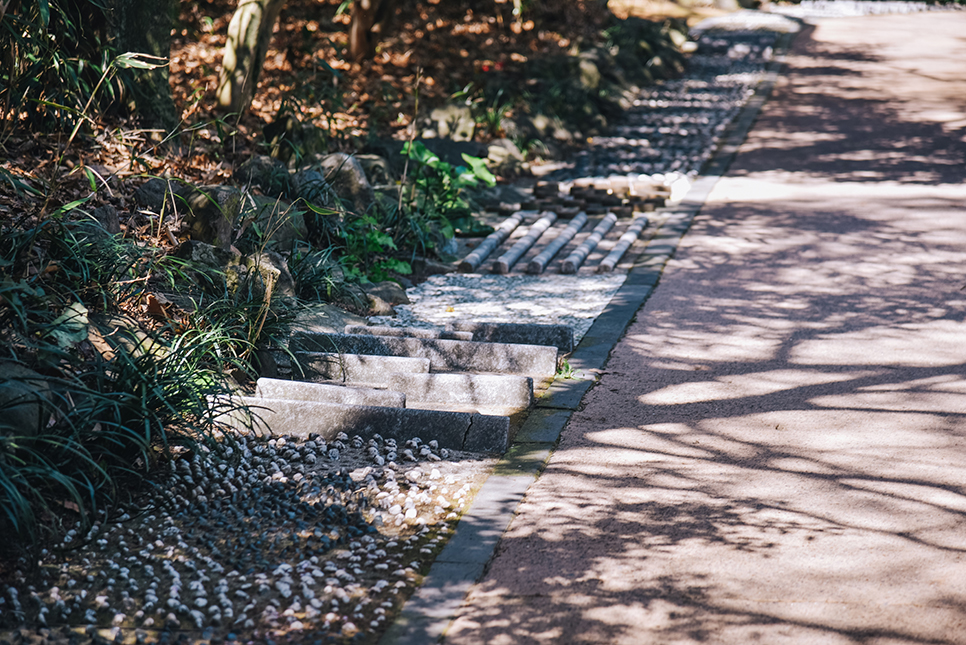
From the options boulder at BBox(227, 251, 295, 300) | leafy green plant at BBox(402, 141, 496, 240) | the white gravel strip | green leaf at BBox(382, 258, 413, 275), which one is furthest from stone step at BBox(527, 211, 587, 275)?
boulder at BBox(227, 251, 295, 300)

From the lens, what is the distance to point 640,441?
419 centimetres

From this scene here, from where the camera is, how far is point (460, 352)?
16.4ft

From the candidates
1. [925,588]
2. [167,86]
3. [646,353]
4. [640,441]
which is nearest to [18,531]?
[640,441]

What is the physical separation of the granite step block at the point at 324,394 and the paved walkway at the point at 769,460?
0.91 metres

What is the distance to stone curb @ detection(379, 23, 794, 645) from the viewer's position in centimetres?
294

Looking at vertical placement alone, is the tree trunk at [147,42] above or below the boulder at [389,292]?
above

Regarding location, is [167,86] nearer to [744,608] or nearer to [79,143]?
[79,143]

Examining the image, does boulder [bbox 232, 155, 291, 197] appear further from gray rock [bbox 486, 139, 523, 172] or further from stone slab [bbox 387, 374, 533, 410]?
gray rock [bbox 486, 139, 523, 172]

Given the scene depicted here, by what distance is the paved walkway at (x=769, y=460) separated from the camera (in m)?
2.91

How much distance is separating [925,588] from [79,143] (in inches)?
245

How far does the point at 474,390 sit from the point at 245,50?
511 cm

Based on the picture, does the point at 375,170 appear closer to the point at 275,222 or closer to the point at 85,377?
the point at 275,222

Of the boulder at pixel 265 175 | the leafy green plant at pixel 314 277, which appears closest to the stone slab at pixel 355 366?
the leafy green plant at pixel 314 277

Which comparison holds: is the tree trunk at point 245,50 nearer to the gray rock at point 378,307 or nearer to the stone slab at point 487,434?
the gray rock at point 378,307
